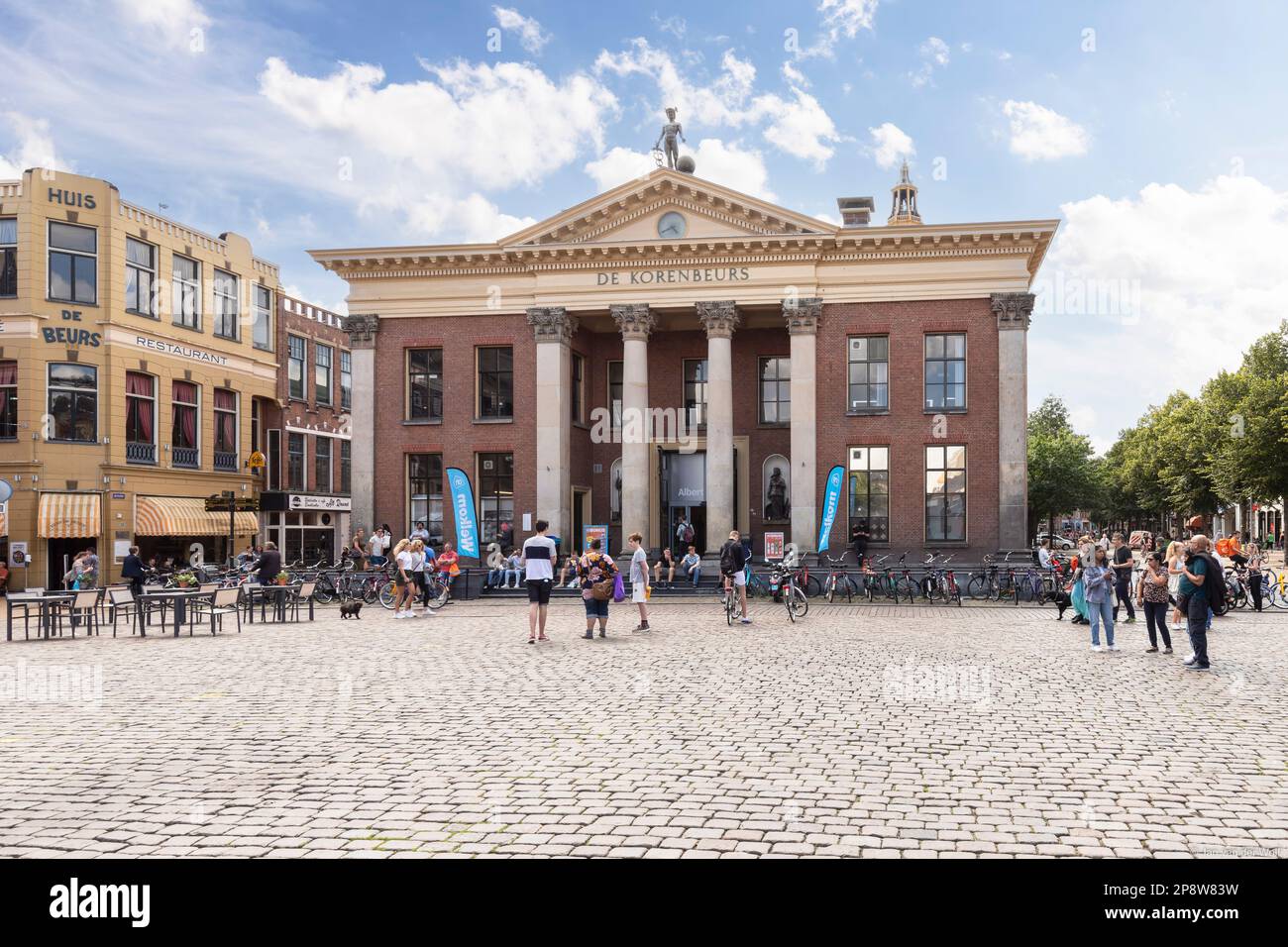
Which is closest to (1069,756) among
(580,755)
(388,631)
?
(580,755)

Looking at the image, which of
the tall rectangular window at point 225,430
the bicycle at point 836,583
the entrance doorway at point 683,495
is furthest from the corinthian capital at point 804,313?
the tall rectangular window at point 225,430

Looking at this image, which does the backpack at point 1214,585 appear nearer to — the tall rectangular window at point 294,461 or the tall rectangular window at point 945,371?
the tall rectangular window at point 945,371

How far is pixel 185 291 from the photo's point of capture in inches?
1518

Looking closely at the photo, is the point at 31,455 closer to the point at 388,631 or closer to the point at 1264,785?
the point at 388,631

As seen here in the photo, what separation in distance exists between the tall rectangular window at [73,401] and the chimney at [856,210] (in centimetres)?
2760

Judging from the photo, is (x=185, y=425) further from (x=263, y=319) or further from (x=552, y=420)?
(x=552, y=420)

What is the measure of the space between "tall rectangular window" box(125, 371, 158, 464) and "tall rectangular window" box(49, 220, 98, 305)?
3051 millimetres

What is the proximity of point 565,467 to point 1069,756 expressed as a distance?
27977 mm

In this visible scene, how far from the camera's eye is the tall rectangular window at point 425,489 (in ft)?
121

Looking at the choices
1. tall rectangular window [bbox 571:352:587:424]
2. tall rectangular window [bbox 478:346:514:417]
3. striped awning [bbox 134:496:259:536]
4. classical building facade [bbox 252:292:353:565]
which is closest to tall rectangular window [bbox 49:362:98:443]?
striped awning [bbox 134:496:259:536]

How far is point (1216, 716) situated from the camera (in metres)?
10.0

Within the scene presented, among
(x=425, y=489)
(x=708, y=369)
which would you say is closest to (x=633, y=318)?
(x=708, y=369)

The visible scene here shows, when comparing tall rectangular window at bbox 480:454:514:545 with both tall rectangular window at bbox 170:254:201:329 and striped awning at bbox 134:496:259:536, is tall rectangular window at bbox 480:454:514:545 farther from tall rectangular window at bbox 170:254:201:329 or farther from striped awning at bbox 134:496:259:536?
tall rectangular window at bbox 170:254:201:329

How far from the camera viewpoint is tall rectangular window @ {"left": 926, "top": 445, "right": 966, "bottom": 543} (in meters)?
33.9
